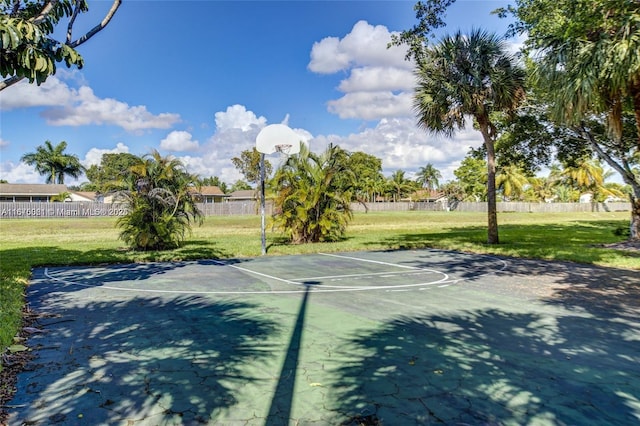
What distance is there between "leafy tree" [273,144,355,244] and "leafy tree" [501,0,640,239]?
22.7 ft

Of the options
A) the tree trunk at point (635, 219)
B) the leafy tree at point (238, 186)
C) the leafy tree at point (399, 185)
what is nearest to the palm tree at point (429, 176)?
the leafy tree at point (399, 185)

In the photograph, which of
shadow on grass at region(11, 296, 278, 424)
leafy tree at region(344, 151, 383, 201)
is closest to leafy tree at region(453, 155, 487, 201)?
leafy tree at region(344, 151, 383, 201)

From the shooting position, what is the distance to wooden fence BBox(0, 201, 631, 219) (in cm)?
3900

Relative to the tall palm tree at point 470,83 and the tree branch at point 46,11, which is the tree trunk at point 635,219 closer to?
Answer: the tall palm tree at point 470,83

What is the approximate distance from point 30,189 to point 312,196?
49299 millimetres

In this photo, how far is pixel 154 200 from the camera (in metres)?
12.1

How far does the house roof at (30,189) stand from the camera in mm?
48916

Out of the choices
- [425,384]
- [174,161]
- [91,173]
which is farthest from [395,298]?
[91,173]

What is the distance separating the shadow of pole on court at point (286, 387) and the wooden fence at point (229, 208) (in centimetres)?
1855

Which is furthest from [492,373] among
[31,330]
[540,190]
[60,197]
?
[540,190]

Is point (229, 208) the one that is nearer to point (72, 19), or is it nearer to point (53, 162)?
point (53, 162)

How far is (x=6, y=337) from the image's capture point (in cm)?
416

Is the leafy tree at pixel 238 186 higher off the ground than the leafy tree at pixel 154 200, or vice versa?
the leafy tree at pixel 238 186

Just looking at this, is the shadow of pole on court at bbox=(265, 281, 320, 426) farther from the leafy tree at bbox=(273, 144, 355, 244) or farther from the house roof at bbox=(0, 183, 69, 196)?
the house roof at bbox=(0, 183, 69, 196)
